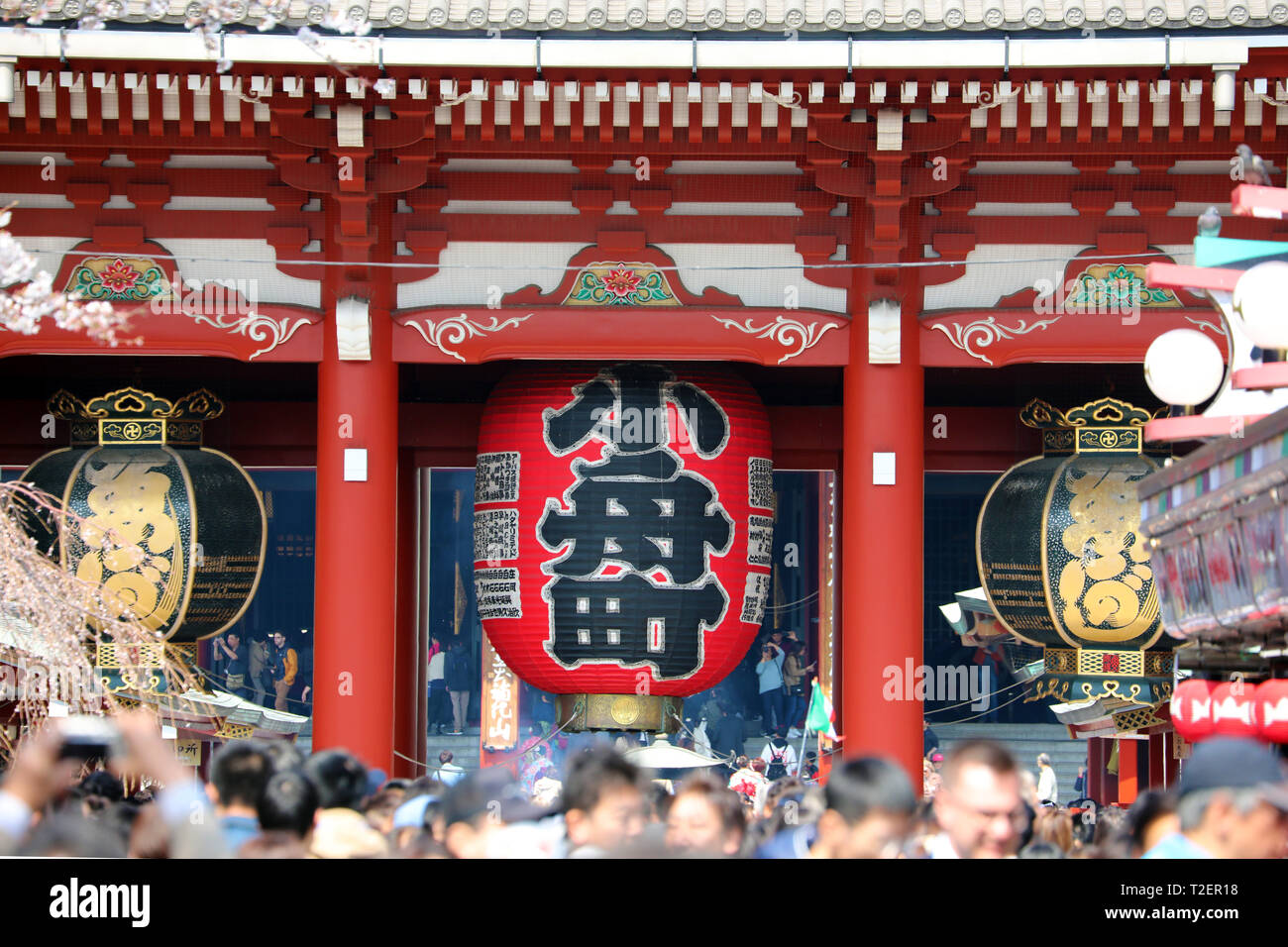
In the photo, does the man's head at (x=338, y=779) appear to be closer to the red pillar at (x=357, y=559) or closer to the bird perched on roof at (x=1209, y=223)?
the bird perched on roof at (x=1209, y=223)

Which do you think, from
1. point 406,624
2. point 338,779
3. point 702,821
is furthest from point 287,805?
point 406,624

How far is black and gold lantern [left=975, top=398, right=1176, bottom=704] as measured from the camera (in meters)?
10.8

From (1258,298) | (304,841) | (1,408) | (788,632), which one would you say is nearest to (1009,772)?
(304,841)

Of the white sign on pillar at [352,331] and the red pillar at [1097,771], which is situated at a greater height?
the white sign on pillar at [352,331]

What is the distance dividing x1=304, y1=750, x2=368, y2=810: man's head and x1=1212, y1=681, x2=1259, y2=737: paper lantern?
2.96 metres

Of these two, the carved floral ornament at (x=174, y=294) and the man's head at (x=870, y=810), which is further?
the carved floral ornament at (x=174, y=294)

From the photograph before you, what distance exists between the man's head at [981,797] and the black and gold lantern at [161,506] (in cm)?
768

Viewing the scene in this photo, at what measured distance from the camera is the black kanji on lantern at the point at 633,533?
1071 cm

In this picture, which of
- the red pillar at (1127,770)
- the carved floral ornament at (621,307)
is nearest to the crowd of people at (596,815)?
the carved floral ornament at (621,307)

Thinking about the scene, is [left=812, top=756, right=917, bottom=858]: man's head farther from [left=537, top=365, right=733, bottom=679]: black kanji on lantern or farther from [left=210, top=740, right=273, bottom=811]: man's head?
[left=537, top=365, right=733, bottom=679]: black kanji on lantern

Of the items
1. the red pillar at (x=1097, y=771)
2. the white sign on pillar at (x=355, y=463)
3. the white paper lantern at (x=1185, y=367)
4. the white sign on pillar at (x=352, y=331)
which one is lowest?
the red pillar at (x=1097, y=771)

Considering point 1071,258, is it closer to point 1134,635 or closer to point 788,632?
point 1134,635

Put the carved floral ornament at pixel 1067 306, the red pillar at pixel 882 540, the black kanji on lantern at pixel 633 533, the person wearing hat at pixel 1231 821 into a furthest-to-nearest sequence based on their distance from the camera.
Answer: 1. the black kanji on lantern at pixel 633 533
2. the carved floral ornament at pixel 1067 306
3. the red pillar at pixel 882 540
4. the person wearing hat at pixel 1231 821

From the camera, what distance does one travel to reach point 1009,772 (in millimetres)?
4059
